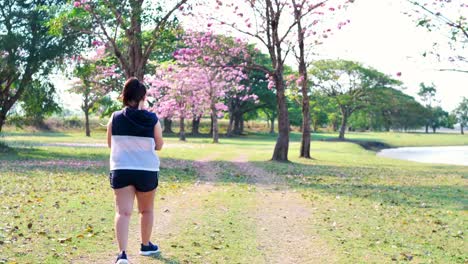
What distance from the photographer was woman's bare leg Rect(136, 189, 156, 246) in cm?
681

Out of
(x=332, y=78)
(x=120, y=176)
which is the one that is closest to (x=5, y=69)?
(x=120, y=176)

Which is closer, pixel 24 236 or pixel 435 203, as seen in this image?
pixel 24 236

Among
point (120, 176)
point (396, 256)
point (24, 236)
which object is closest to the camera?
point (120, 176)

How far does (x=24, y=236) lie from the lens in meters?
8.41

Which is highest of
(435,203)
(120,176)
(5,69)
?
(5,69)

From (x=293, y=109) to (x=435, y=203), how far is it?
3249 inches

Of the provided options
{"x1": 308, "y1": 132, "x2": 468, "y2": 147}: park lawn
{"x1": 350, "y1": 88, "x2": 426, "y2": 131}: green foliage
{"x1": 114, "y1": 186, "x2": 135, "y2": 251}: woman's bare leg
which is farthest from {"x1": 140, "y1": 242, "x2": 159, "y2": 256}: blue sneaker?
{"x1": 350, "y1": 88, "x2": 426, "y2": 131}: green foliage

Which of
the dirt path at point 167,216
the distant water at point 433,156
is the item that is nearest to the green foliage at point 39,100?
the dirt path at point 167,216

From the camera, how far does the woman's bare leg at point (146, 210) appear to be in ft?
22.4

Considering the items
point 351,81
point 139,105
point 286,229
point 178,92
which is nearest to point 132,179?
point 139,105

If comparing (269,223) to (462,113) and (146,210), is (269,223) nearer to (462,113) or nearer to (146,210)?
(146,210)

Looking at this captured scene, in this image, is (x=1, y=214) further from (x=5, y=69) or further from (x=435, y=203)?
(x=5, y=69)

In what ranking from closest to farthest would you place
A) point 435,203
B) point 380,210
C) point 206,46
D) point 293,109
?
point 380,210 → point 435,203 → point 206,46 → point 293,109

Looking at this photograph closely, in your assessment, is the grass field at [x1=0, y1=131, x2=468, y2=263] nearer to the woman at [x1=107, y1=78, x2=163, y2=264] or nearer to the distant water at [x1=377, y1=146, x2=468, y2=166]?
the woman at [x1=107, y1=78, x2=163, y2=264]
